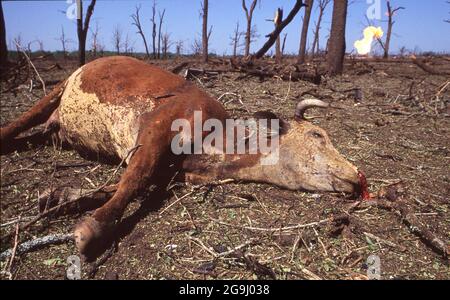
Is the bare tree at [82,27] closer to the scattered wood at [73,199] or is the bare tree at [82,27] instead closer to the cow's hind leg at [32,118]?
the cow's hind leg at [32,118]

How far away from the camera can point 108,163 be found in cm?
363

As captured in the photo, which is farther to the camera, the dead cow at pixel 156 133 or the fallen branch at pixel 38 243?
the dead cow at pixel 156 133

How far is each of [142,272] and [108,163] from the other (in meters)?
1.66

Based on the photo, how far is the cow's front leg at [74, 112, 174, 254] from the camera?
231cm

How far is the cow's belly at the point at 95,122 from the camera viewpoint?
322cm

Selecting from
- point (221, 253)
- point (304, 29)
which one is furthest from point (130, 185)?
point (304, 29)

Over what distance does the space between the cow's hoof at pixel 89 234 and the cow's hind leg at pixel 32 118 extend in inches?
77.9

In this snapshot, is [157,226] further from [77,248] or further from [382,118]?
[382,118]

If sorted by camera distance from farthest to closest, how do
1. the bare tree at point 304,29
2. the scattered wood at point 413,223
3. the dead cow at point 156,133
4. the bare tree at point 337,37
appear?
the bare tree at point 304,29
the bare tree at point 337,37
the dead cow at point 156,133
the scattered wood at point 413,223

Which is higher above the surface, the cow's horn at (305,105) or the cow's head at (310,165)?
the cow's horn at (305,105)

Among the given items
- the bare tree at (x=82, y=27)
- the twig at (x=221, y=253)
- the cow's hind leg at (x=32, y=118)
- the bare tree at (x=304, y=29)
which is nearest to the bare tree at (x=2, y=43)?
the bare tree at (x=82, y=27)

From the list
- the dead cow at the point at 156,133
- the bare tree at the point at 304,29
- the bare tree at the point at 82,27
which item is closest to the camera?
the dead cow at the point at 156,133

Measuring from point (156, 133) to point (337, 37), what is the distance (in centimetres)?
944
